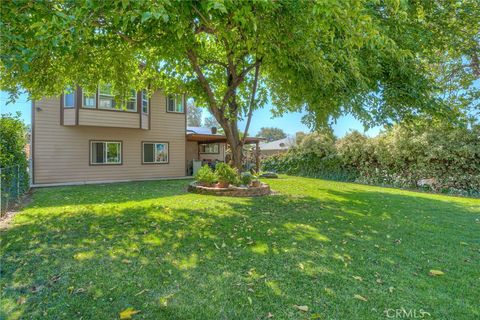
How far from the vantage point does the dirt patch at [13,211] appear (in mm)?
5418

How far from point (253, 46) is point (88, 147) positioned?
11.1m

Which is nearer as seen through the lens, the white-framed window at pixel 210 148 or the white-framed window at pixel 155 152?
the white-framed window at pixel 155 152

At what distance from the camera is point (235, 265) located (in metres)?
3.46

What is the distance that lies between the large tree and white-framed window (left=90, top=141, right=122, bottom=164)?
493cm

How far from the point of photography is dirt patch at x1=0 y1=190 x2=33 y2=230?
542 cm

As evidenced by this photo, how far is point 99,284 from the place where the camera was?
2.94 m

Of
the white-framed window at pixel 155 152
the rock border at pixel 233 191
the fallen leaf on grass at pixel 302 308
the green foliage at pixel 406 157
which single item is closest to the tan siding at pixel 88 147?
the white-framed window at pixel 155 152

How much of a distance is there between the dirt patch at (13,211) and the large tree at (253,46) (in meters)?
2.96

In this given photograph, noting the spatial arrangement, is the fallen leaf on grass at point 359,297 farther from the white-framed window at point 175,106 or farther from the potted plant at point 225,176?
the white-framed window at point 175,106

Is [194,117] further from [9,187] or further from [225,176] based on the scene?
[9,187]

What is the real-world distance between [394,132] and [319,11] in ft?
40.7

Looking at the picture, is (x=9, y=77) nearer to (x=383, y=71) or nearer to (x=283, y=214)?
(x=283, y=214)

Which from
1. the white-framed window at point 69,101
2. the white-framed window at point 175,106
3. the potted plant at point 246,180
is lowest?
the potted plant at point 246,180

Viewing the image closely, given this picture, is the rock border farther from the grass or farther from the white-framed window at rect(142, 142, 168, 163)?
the white-framed window at rect(142, 142, 168, 163)
